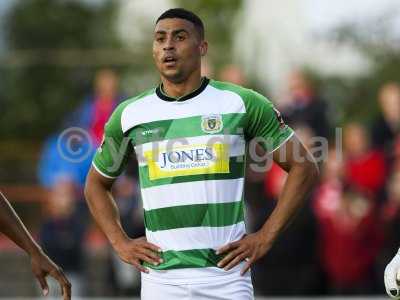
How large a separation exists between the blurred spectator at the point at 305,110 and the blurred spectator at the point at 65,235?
266 centimetres

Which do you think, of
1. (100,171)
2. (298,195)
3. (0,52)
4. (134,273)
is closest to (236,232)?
(298,195)

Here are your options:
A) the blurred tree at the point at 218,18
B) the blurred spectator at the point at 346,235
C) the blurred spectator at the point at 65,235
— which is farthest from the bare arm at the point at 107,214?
the blurred tree at the point at 218,18

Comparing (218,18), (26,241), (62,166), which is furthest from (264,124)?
(218,18)

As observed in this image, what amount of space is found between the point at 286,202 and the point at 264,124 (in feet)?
1.57

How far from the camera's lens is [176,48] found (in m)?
7.59

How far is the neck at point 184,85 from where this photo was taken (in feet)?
25.2

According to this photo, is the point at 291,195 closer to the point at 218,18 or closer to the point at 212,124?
the point at 212,124

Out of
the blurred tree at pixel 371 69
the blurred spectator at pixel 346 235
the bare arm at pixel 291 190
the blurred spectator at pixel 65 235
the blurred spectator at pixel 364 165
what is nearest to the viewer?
the bare arm at pixel 291 190

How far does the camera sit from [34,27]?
35344 mm

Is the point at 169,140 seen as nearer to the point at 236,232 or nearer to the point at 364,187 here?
the point at 236,232

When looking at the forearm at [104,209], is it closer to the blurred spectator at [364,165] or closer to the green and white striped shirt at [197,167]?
the green and white striped shirt at [197,167]

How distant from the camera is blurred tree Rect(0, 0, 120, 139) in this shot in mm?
31938

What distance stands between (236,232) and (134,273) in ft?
24.3

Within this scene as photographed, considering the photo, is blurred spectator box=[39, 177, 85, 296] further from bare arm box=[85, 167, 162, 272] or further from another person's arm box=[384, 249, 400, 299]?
another person's arm box=[384, 249, 400, 299]
